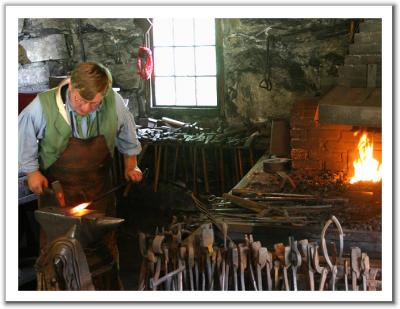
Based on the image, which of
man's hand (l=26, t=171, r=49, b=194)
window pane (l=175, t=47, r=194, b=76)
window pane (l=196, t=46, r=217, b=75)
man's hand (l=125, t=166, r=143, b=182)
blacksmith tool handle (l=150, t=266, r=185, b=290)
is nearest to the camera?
blacksmith tool handle (l=150, t=266, r=185, b=290)

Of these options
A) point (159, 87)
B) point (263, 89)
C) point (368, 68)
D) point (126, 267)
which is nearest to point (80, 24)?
point (159, 87)

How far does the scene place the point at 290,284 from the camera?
4227 mm

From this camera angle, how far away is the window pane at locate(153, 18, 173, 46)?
8.18 meters

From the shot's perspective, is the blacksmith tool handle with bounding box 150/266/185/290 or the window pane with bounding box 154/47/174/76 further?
the window pane with bounding box 154/47/174/76

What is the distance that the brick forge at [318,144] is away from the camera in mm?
6109

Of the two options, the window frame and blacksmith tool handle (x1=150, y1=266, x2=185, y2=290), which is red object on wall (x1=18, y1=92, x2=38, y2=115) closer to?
the window frame

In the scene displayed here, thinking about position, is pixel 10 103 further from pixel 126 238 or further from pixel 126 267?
pixel 126 238

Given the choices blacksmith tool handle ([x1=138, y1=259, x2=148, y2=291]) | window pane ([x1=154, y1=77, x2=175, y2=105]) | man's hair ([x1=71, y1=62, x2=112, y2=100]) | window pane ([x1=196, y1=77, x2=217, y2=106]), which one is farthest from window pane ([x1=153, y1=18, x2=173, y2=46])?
blacksmith tool handle ([x1=138, y1=259, x2=148, y2=291])

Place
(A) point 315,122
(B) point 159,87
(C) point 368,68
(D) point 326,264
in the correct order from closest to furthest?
(D) point 326,264, (C) point 368,68, (A) point 315,122, (B) point 159,87

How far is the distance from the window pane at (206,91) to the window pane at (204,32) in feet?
1.34

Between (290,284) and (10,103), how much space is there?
6.59 ft

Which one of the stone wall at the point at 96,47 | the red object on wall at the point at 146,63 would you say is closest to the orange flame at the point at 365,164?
the red object on wall at the point at 146,63

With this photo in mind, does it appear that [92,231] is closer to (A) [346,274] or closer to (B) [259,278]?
(B) [259,278]

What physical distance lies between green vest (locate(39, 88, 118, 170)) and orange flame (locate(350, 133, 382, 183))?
2022 mm
